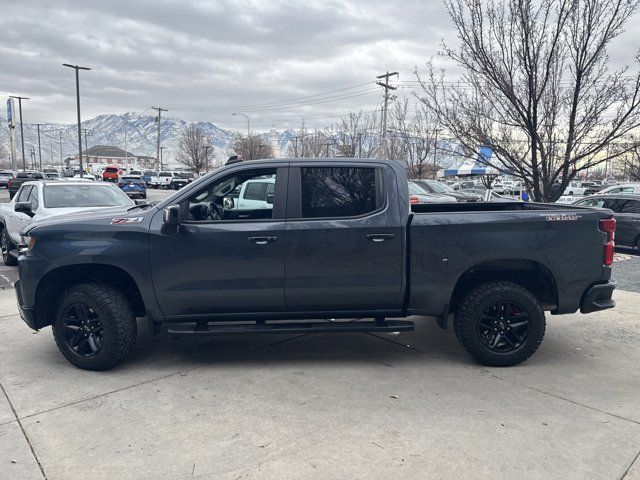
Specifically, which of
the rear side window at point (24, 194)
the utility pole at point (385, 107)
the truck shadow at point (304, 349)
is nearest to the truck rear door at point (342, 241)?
the truck shadow at point (304, 349)

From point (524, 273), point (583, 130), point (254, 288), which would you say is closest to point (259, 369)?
point (254, 288)

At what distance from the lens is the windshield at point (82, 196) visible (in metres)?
9.09

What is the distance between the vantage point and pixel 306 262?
177 inches

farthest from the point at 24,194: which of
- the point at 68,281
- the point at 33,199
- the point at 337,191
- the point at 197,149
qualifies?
the point at 197,149

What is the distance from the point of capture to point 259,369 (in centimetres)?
464

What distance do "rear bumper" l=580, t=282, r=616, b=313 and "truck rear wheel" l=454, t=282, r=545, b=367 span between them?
1.50ft

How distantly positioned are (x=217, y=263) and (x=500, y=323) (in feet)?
8.82

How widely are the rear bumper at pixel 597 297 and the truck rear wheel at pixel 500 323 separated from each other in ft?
1.50

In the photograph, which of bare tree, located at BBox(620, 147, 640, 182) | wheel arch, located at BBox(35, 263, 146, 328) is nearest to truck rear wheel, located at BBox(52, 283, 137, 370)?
wheel arch, located at BBox(35, 263, 146, 328)

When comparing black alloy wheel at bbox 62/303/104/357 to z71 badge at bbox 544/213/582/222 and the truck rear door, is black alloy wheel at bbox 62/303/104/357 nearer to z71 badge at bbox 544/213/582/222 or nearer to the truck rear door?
the truck rear door

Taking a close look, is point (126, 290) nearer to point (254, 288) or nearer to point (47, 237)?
point (47, 237)

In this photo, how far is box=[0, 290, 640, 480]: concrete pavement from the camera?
311 cm

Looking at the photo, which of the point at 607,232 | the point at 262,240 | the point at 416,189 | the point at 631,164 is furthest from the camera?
the point at 631,164

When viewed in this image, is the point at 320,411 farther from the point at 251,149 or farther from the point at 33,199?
the point at 251,149
